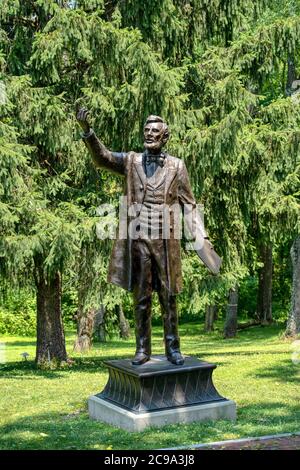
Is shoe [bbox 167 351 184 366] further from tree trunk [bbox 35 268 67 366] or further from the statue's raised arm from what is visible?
tree trunk [bbox 35 268 67 366]

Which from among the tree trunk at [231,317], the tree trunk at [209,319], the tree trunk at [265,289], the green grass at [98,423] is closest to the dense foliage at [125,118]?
the green grass at [98,423]

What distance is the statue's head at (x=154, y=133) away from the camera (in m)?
6.65

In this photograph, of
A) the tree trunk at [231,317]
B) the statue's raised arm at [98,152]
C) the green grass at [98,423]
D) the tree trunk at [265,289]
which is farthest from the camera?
the tree trunk at [265,289]


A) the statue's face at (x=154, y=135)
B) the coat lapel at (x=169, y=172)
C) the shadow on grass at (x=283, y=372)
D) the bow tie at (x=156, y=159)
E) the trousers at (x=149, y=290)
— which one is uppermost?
the statue's face at (x=154, y=135)

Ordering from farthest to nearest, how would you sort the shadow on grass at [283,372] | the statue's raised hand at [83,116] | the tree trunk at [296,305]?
the tree trunk at [296,305] < the shadow on grass at [283,372] < the statue's raised hand at [83,116]

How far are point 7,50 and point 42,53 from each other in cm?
117

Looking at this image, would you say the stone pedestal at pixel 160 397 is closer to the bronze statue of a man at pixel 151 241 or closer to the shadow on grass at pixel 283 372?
the bronze statue of a man at pixel 151 241

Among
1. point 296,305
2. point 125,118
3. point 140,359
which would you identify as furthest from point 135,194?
point 296,305

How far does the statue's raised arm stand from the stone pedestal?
1957mm

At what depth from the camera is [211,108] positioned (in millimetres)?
11148

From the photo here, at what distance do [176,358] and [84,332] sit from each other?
10722 millimetres

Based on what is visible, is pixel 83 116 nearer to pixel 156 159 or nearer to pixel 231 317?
pixel 156 159

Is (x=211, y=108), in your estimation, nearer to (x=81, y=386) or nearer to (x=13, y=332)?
(x=81, y=386)

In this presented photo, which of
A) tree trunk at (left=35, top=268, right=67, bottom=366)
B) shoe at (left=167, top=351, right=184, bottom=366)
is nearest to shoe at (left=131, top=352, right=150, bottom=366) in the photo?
shoe at (left=167, top=351, right=184, bottom=366)
